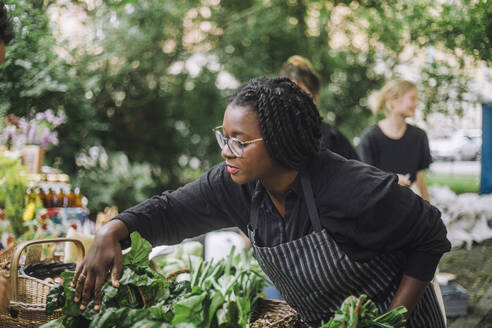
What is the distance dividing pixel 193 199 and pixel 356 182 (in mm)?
658

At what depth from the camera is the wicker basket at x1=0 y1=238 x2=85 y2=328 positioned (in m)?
1.54

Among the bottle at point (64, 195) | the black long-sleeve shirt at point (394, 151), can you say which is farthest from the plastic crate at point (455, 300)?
the bottle at point (64, 195)

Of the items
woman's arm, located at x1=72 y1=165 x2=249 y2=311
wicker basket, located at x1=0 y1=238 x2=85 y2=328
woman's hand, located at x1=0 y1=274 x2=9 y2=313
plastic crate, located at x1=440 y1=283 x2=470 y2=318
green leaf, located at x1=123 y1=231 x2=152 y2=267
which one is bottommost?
plastic crate, located at x1=440 y1=283 x2=470 y2=318

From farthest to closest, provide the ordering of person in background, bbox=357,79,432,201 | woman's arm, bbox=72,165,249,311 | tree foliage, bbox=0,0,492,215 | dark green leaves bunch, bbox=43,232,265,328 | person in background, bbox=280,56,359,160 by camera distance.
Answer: tree foliage, bbox=0,0,492,215 → person in background, bbox=357,79,432,201 → person in background, bbox=280,56,359,160 → woman's arm, bbox=72,165,249,311 → dark green leaves bunch, bbox=43,232,265,328

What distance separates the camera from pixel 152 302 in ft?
4.86

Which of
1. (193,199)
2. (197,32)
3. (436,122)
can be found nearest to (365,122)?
(197,32)

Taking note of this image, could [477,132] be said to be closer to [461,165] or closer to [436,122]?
[461,165]

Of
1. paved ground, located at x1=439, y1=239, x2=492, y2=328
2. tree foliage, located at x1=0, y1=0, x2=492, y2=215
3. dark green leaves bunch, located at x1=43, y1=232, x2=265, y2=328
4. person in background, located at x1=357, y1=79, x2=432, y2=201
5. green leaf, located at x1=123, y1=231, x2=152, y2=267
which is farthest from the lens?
tree foliage, located at x1=0, y1=0, x2=492, y2=215

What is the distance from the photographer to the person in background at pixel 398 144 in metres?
3.73

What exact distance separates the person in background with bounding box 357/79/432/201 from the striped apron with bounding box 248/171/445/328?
7.05 feet

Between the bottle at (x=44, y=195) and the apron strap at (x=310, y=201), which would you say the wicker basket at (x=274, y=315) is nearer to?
the apron strap at (x=310, y=201)

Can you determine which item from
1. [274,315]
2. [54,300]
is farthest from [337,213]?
[54,300]

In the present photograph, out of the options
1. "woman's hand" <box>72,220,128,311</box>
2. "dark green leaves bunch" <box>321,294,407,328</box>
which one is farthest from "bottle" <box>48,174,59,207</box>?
"dark green leaves bunch" <box>321,294,407,328</box>

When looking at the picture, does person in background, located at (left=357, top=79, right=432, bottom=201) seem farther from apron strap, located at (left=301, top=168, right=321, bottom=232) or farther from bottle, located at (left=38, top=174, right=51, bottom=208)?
bottle, located at (left=38, top=174, right=51, bottom=208)
